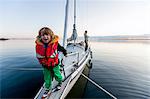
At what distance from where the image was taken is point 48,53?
14.2 feet

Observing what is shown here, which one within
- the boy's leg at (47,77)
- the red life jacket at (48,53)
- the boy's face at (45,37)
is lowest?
the boy's leg at (47,77)

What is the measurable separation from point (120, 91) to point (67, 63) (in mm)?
2756

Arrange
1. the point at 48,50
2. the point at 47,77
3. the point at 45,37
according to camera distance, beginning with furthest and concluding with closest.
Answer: the point at 47,77 → the point at 48,50 → the point at 45,37

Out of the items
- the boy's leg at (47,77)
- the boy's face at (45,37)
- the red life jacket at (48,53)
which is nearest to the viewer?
the boy's face at (45,37)

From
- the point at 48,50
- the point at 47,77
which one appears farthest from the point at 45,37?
the point at 47,77

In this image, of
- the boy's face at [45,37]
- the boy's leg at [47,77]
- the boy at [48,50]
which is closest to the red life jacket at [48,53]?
the boy at [48,50]

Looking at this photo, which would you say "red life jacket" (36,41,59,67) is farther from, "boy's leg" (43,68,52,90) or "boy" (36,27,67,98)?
"boy's leg" (43,68,52,90)

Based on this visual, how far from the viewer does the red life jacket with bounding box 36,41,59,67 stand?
4312 mm

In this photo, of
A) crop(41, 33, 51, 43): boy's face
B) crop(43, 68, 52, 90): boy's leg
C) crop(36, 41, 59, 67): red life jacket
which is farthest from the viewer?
crop(43, 68, 52, 90): boy's leg

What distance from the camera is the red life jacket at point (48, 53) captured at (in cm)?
431

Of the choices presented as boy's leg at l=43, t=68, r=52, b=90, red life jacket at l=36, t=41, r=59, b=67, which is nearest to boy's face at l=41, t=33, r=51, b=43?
red life jacket at l=36, t=41, r=59, b=67

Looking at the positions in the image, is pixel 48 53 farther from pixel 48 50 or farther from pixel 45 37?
pixel 45 37

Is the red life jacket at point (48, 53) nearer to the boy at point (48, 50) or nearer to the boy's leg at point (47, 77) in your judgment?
the boy at point (48, 50)

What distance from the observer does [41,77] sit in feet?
29.9
